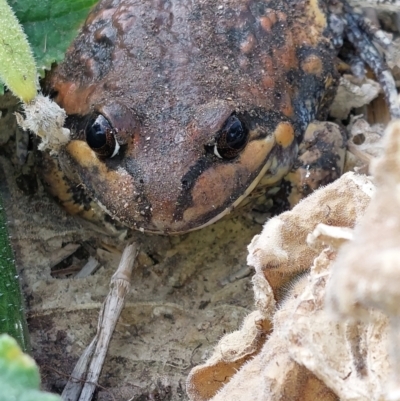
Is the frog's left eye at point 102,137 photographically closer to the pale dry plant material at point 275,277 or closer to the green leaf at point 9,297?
the green leaf at point 9,297

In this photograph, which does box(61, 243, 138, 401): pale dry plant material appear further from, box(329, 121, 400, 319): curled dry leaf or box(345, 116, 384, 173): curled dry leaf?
box(329, 121, 400, 319): curled dry leaf

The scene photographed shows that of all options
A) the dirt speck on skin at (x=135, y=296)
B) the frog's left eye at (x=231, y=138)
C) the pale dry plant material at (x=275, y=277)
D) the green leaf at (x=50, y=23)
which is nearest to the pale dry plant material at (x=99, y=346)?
the dirt speck on skin at (x=135, y=296)

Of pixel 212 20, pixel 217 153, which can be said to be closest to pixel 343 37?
pixel 212 20

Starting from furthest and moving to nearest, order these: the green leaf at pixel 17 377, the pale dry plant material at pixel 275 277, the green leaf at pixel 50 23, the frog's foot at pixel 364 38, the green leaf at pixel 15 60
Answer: the frog's foot at pixel 364 38 → the green leaf at pixel 50 23 → the green leaf at pixel 15 60 → the pale dry plant material at pixel 275 277 → the green leaf at pixel 17 377

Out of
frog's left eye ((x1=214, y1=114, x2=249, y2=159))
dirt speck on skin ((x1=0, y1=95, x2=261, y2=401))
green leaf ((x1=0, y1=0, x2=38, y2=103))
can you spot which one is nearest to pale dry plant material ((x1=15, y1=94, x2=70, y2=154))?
green leaf ((x1=0, y1=0, x2=38, y2=103))

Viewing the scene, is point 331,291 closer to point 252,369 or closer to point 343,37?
point 252,369

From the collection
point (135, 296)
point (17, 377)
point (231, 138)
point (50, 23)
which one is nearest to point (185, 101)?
point (231, 138)
